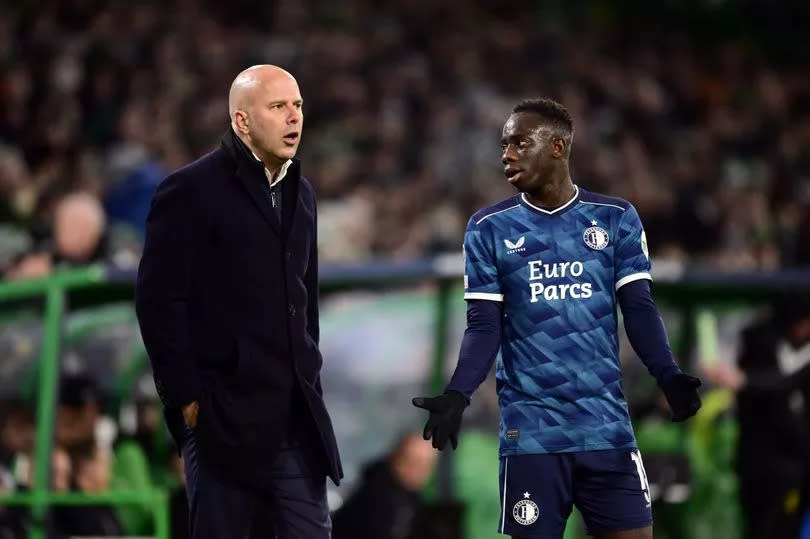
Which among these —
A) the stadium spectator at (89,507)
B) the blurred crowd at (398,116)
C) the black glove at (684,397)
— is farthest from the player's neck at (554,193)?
the blurred crowd at (398,116)

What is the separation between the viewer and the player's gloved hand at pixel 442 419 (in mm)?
5441

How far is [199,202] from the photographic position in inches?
222

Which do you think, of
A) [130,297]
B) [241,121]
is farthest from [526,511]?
[130,297]

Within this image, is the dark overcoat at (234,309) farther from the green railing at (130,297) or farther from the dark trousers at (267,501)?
the green railing at (130,297)

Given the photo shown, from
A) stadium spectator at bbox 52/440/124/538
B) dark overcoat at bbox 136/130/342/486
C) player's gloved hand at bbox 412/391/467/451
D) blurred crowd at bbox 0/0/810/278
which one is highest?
blurred crowd at bbox 0/0/810/278

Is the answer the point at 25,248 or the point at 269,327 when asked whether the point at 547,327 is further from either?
the point at 25,248

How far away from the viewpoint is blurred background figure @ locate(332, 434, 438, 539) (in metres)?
8.94

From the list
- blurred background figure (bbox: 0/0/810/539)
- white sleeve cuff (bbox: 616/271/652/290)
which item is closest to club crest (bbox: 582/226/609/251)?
white sleeve cuff (bbox: 616/271/652/290)

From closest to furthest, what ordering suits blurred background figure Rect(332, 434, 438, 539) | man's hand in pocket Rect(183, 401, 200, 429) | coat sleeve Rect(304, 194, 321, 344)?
man's hand in pocket Rect(183, 401, 200, 429) → coat sleeve Rect(304, 194, 321, 344) → blurred background figure Rect(332, 434, 438, 539)

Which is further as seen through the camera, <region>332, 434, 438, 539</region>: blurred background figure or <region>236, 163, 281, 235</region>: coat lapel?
<region>332, 434, 438, 539</region>: blurred background figure

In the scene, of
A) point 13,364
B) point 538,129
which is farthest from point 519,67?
point 538,129

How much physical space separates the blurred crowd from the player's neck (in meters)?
4.31

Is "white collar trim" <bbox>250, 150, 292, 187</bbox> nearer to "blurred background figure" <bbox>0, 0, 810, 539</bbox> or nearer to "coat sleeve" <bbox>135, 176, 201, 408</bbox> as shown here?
"coat sleeve" <bbox>135, 176, 201, 408</bbox>

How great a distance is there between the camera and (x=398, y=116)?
16500 mm
